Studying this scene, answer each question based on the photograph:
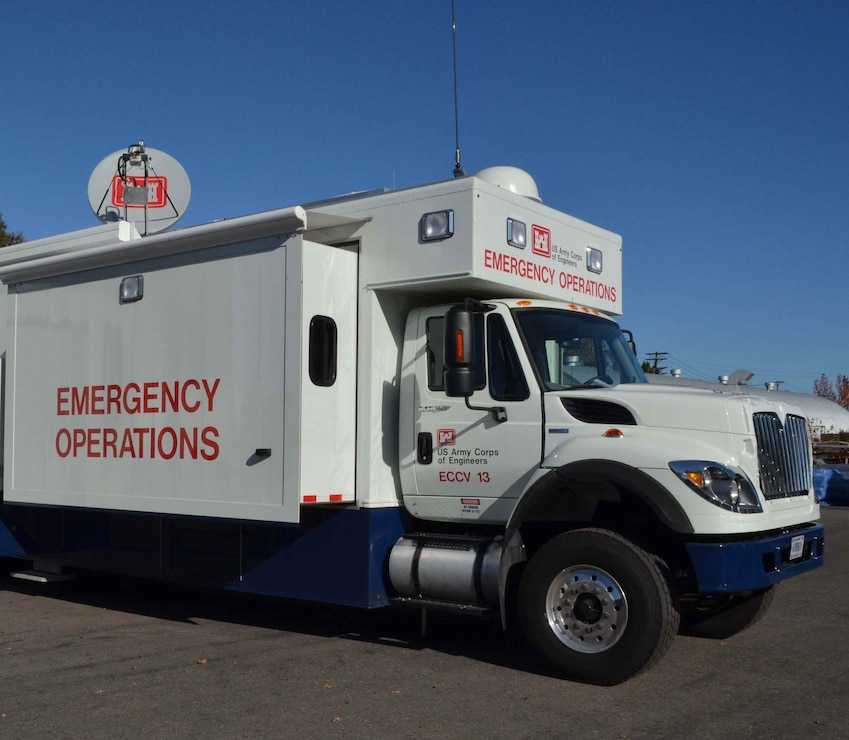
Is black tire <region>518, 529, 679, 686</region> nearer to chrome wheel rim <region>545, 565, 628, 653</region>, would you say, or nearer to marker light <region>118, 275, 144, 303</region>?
chrome wheel rim <region>545, 565, 628, 653</region>

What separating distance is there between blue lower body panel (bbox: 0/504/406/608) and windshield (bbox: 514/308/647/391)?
1.64 metres

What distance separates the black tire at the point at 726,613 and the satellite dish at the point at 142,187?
288 inches

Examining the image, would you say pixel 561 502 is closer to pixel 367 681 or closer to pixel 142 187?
pixel 367 681

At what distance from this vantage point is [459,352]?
6.97 meters

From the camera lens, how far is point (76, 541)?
9523 millimetres

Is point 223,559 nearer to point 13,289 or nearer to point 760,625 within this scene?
point 13,289

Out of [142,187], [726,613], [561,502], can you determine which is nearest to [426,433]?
[561,502]

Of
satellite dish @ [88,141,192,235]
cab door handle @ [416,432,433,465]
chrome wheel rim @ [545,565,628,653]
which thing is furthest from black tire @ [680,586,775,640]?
satellite dish @ [88,141,192,235]

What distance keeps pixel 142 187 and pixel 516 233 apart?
5.72 m

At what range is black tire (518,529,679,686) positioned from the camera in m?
6.29

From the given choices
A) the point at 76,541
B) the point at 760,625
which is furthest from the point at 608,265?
the point at 76,541

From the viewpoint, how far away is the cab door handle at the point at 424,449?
298 inches

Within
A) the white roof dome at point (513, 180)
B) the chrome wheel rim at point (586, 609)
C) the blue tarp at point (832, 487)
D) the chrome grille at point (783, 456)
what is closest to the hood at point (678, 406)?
the chrome grille at point (783, 456)

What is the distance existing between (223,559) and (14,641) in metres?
1.71
